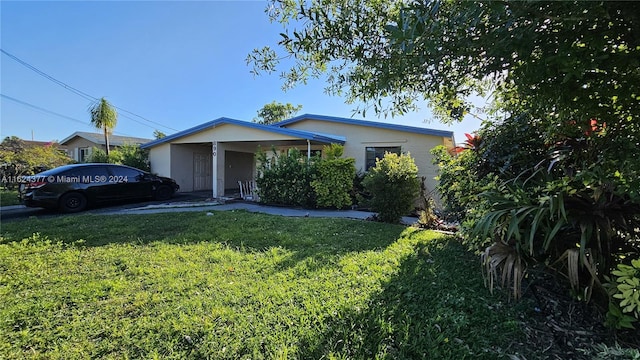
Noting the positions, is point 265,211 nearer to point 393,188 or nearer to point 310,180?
point 310,180

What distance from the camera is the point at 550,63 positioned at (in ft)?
6.84

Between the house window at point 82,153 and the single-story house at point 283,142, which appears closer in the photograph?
the single-story house at point 283,142

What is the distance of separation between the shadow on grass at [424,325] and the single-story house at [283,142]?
8.61 m

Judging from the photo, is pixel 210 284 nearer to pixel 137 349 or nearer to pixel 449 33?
pixel 137 349

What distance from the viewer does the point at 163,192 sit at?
12320 mm

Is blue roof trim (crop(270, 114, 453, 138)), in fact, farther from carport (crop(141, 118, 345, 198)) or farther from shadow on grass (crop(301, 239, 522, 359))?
shadow on grass (crop(301, 239, 522, 359))

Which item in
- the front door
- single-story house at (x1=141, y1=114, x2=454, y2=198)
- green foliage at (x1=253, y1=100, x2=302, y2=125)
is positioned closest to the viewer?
single-story house at (x1=141, y1=114, x2=454, y2=198)

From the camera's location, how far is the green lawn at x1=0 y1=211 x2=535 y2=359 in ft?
7.77

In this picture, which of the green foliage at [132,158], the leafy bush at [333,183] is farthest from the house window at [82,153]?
the leafy bush at [333,183]

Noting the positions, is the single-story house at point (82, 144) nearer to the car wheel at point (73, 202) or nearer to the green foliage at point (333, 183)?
the car wheel at point (73, 202)

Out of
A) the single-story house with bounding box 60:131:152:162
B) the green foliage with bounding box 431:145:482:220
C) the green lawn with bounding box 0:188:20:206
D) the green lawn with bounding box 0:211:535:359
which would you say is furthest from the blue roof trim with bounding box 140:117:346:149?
the single-story house with bounding box 60:131:152:162

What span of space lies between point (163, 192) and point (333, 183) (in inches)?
295

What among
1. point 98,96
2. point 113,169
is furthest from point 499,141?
point 98,96

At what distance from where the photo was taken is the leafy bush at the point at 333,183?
9938mm
